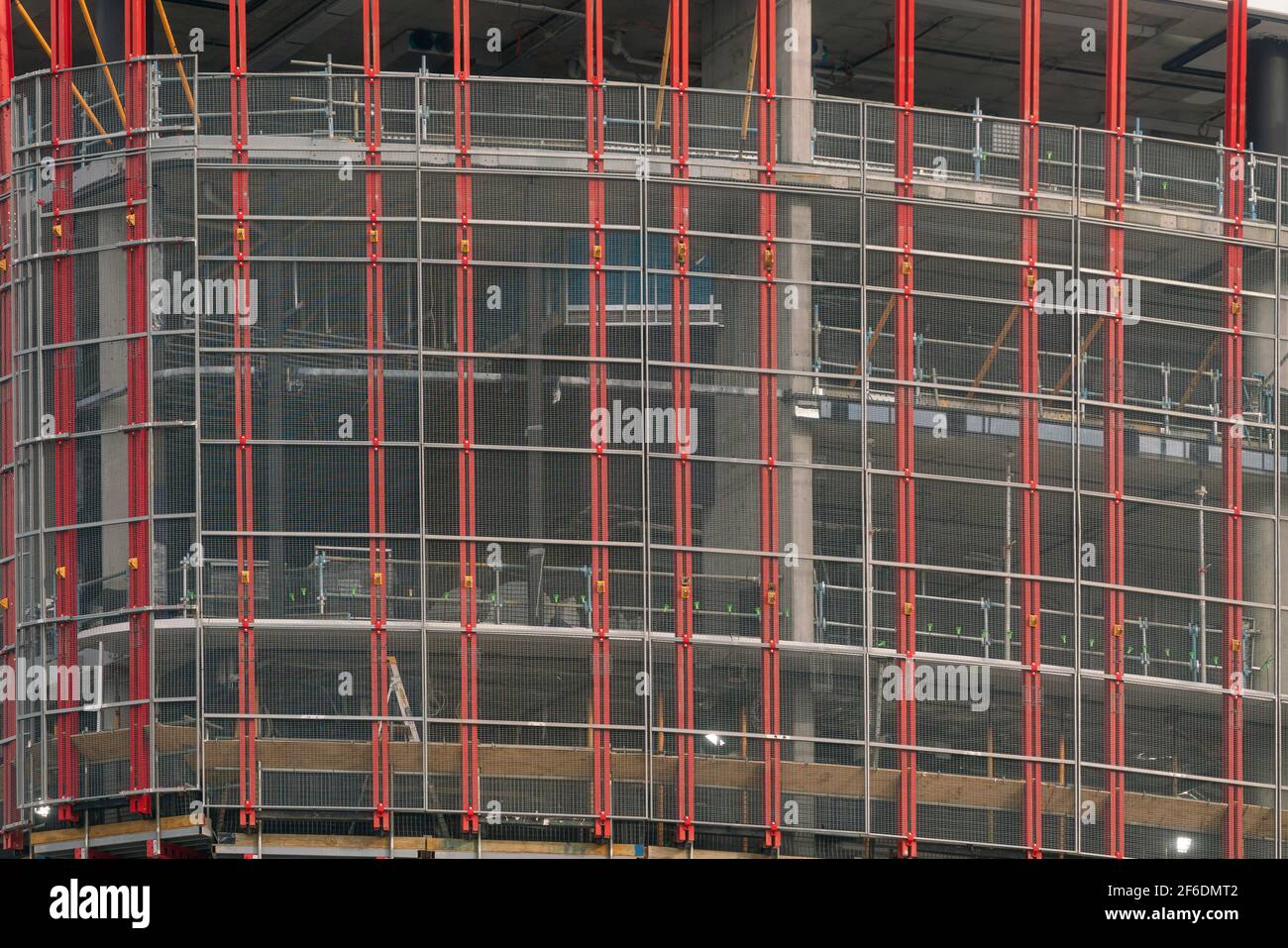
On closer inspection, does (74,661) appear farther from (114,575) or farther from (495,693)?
(495,693)

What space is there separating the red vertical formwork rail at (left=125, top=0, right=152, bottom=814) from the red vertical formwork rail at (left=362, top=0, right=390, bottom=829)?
3396 mm

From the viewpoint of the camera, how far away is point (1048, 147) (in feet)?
175

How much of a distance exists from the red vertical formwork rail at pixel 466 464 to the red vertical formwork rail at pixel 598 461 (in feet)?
6.00

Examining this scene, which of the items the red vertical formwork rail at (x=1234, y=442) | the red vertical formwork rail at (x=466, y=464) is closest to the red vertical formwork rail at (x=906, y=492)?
the red vertical formwork rail at (x=1234, y=442)

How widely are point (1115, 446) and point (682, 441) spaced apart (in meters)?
7.53

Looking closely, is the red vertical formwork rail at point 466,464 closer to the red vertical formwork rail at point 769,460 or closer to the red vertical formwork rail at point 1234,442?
the red vertical formwork rail at point 769,460

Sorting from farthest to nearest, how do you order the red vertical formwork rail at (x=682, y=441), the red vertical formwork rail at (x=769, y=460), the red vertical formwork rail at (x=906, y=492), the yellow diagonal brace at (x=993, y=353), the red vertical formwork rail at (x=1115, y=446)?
the yellow diagonal brace at (x=993, y=353)
the red vertical formwork rail at (x=1115, y=446)
the red vertical formwork rail at (x=906, y=492)
the red vertical formwork rail at (x=769, y=460)
the red vertical formwork rail at (x=682, y=441)

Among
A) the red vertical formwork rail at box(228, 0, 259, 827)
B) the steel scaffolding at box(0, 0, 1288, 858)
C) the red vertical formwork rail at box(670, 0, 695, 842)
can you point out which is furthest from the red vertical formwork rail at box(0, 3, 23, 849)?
the red vertical formwork rail at box(670, 0, 695, 842)

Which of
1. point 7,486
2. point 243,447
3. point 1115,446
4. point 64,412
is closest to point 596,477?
point 243,447

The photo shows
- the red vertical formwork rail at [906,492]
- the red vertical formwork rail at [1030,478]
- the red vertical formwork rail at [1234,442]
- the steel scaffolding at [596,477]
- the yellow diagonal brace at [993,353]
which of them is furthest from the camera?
the red vertical formwork rail at [1234,442]

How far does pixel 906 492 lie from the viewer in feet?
167

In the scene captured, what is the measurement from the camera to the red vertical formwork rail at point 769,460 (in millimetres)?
49469

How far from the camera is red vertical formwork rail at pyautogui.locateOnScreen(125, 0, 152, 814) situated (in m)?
48.7
